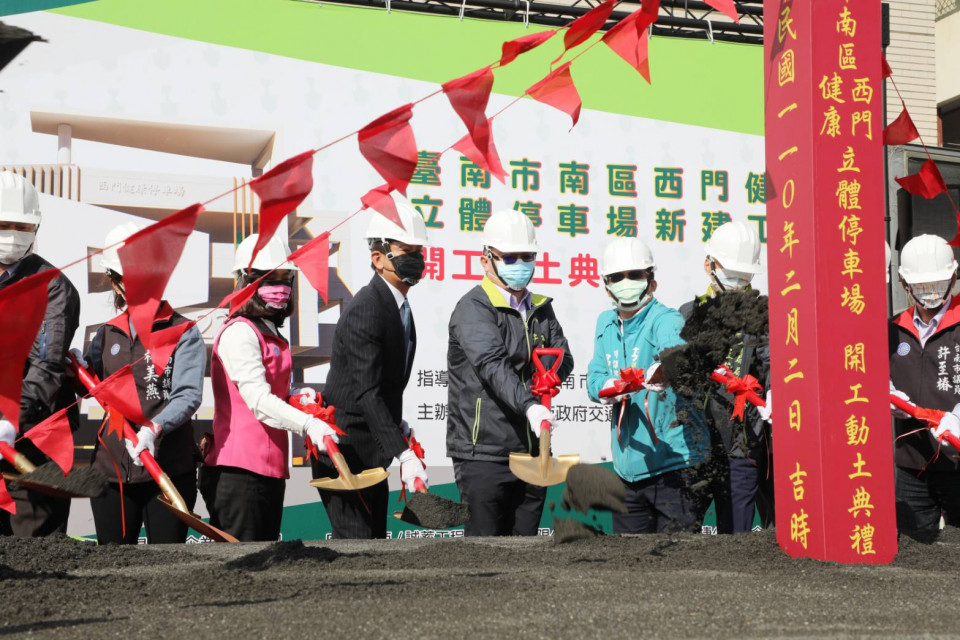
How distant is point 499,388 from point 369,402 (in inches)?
19.1

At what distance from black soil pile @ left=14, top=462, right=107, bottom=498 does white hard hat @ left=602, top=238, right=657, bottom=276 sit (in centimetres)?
203

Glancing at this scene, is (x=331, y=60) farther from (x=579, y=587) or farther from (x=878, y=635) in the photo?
(x=878, y=635)

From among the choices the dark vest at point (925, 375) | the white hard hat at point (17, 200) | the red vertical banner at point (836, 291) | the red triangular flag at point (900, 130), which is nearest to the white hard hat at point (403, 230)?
the white hard hat at point (17, 200)

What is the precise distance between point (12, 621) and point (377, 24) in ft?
12.3

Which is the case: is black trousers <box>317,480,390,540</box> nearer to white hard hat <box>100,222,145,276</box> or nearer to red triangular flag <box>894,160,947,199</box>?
white hard hat <box>100,222,145,276</box>

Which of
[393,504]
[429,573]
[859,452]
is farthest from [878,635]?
[393,504]

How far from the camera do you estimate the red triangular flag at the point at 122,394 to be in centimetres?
282

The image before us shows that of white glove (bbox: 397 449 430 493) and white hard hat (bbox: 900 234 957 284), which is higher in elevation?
white hard hat (bbox: 900 234 957 284)

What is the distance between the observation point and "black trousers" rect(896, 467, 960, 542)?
12.8 feet

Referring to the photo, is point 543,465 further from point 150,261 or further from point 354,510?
point 150,261

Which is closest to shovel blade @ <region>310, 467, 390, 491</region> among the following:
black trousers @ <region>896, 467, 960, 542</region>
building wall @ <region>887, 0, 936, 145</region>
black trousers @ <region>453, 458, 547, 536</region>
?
black trousers @ <region>453, 458, 547, 536</region>

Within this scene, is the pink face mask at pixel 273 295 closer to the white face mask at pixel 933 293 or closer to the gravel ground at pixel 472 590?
the gravel ground at pixel 472 590

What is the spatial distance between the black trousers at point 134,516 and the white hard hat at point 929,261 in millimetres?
2858

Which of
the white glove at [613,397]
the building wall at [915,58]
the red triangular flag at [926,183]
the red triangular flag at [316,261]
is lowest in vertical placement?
the white glove at [613,397]
